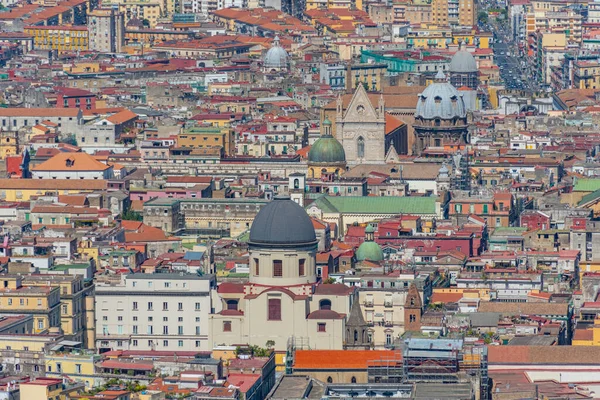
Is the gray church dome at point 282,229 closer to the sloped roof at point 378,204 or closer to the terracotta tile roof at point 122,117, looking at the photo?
the sloped roof at point 378,204

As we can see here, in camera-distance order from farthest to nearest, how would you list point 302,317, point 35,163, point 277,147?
point 277,147 → point 35,163 → point 302,317

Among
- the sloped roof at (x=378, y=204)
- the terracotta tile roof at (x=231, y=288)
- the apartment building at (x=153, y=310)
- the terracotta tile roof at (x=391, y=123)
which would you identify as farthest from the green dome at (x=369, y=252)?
the terracotta tile roof at (x=391, y=123)

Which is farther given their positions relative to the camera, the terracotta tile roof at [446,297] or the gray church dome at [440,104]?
the gray church dome at [440,104]

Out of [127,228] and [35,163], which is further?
[35,163]

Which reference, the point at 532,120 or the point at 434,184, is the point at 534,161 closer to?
the point at 434,184

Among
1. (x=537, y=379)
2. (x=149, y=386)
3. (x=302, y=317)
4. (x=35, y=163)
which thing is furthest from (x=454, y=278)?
(x=35, y=163)

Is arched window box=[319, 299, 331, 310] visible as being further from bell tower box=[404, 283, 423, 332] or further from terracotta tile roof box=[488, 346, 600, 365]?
terracotta tile roof box=[488, 346, 600, 365]
